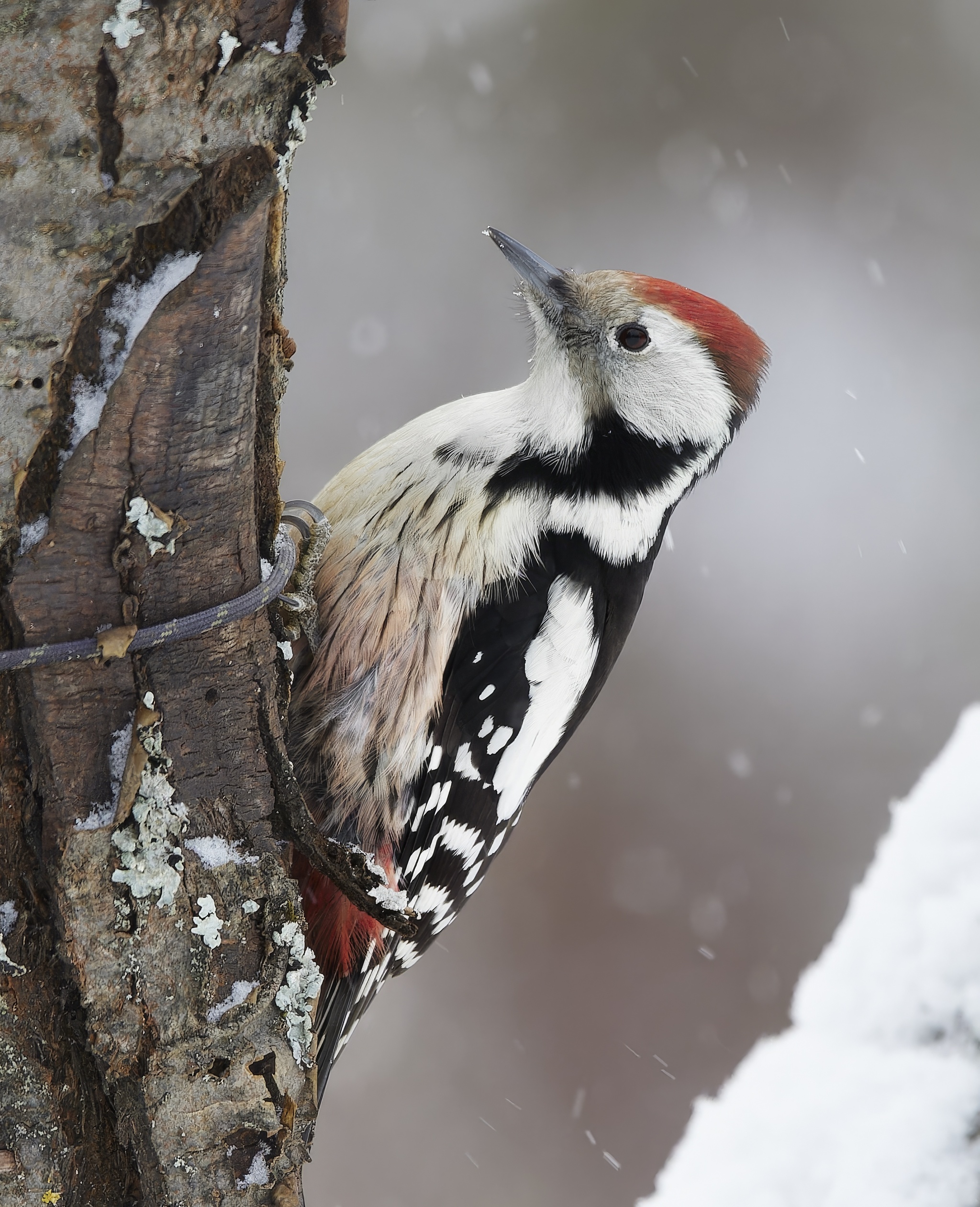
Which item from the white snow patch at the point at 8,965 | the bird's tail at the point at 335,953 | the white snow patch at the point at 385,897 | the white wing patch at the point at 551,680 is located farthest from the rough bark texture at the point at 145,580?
the white wing patch at the point at 551,680

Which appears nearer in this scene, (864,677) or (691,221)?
(691,221)

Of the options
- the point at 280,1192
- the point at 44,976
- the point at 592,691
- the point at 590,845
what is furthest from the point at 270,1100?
the point at 590,845

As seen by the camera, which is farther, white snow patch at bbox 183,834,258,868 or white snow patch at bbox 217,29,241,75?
white snow patch at bbox 183,834,258,868

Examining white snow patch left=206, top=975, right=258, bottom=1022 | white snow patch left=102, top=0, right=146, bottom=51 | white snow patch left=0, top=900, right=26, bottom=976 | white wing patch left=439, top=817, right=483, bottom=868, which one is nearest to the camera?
white snow patch left=102, top=0, right=146, bottom=51

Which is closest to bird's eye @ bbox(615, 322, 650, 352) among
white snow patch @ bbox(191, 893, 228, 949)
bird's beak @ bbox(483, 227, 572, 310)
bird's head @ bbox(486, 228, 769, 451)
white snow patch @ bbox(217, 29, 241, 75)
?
bird's head @ bbox(486, 228, 769, 451)

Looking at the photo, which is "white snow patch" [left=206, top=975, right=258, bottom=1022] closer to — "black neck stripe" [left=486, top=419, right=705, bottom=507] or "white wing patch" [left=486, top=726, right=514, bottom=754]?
"white wing patch" [left=486, top=726, right=514, bottom=754]

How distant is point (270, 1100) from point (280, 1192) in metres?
0.10

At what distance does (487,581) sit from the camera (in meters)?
1.26

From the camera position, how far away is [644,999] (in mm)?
2594

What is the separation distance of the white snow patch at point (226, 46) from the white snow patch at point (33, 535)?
34 centimetres

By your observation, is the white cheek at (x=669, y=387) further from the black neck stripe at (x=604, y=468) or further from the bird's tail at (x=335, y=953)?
the bird's tail at (x=335, y=953)

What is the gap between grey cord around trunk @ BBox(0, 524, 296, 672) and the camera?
2.31ft

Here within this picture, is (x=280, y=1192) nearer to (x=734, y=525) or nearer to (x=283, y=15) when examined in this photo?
(x=283, y=15)

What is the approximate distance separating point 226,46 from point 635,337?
0.87 m
